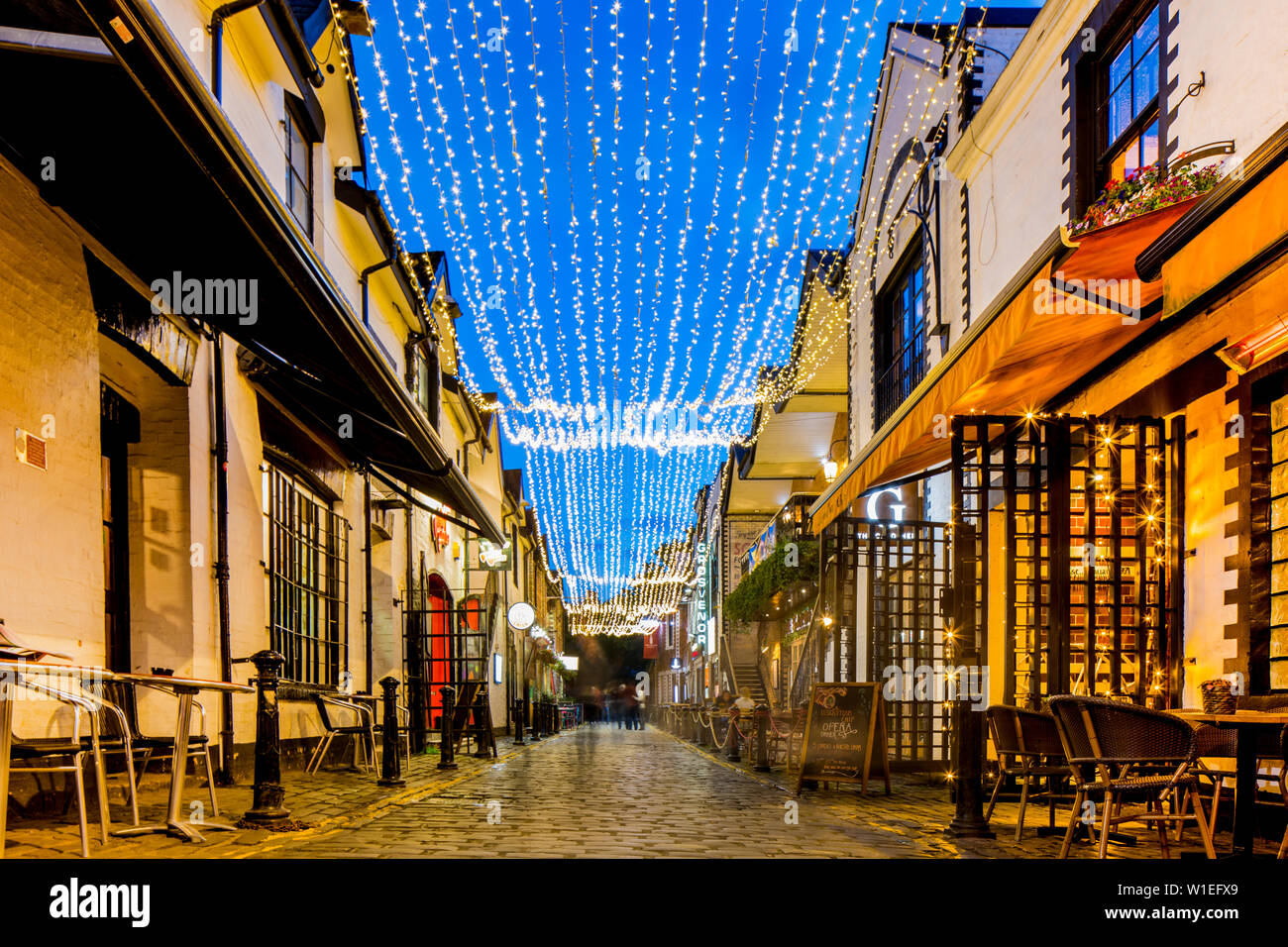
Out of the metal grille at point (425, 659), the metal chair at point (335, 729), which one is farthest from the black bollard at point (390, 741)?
the metal grille at point (425, 659)

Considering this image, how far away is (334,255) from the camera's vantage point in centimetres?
1338

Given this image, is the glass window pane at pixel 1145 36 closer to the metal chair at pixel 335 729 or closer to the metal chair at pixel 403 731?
the metal chair at pixel 335 729

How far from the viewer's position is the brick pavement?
18.2ft

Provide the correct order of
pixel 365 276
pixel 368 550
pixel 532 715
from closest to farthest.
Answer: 1. pixel 368 550
2. pixel 365 276
3. pixel 532 715

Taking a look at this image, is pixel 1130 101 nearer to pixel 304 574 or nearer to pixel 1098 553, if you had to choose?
pixel 1098 553

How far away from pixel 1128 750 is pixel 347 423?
7826 millimetres

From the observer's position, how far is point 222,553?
8.95 meters

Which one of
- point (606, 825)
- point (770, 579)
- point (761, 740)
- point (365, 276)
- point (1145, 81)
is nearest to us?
point (606, 825)

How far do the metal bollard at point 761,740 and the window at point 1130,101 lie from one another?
7.32 meters

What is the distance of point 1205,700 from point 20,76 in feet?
23.3

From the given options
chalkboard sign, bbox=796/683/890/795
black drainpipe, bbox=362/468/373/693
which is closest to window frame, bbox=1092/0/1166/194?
chalkboard sign, bbox=796/683/890/795

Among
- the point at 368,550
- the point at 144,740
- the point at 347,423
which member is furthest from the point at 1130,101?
the point at 368,550

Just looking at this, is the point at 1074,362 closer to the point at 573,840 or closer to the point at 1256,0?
the point at 1256,0

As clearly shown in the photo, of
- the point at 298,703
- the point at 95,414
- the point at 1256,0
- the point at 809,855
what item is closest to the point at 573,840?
the point at 809,855
